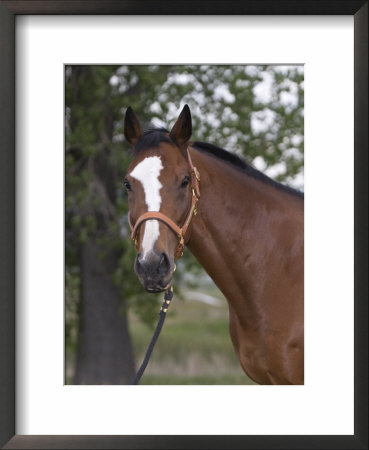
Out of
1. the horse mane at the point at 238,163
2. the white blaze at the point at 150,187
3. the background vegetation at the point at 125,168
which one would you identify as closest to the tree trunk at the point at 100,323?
the background vegetation at the point at 125,168

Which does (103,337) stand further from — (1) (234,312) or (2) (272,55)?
(2) (272,55)

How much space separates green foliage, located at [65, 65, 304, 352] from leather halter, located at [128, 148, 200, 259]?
9.45ft

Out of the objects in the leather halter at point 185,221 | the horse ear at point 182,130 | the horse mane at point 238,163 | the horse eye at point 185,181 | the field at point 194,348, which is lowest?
the field at point 194,348

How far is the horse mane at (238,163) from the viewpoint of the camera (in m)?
3.33

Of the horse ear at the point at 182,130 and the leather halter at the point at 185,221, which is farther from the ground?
the horse ear at the point at 182,130

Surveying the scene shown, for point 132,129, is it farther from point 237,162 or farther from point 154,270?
point 154,270

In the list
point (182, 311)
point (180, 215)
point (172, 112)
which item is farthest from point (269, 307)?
point (182, 311)

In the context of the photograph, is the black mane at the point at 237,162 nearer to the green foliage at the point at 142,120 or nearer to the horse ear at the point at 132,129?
the horse ear at the point at 132,129

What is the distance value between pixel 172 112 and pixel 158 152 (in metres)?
3.08

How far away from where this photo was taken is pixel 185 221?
2.89 m

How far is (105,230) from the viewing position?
253 inches

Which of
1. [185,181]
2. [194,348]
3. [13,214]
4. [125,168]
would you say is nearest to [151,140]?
[185,181]

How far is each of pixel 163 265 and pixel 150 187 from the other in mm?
424

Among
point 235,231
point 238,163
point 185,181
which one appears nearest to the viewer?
point 185,181
